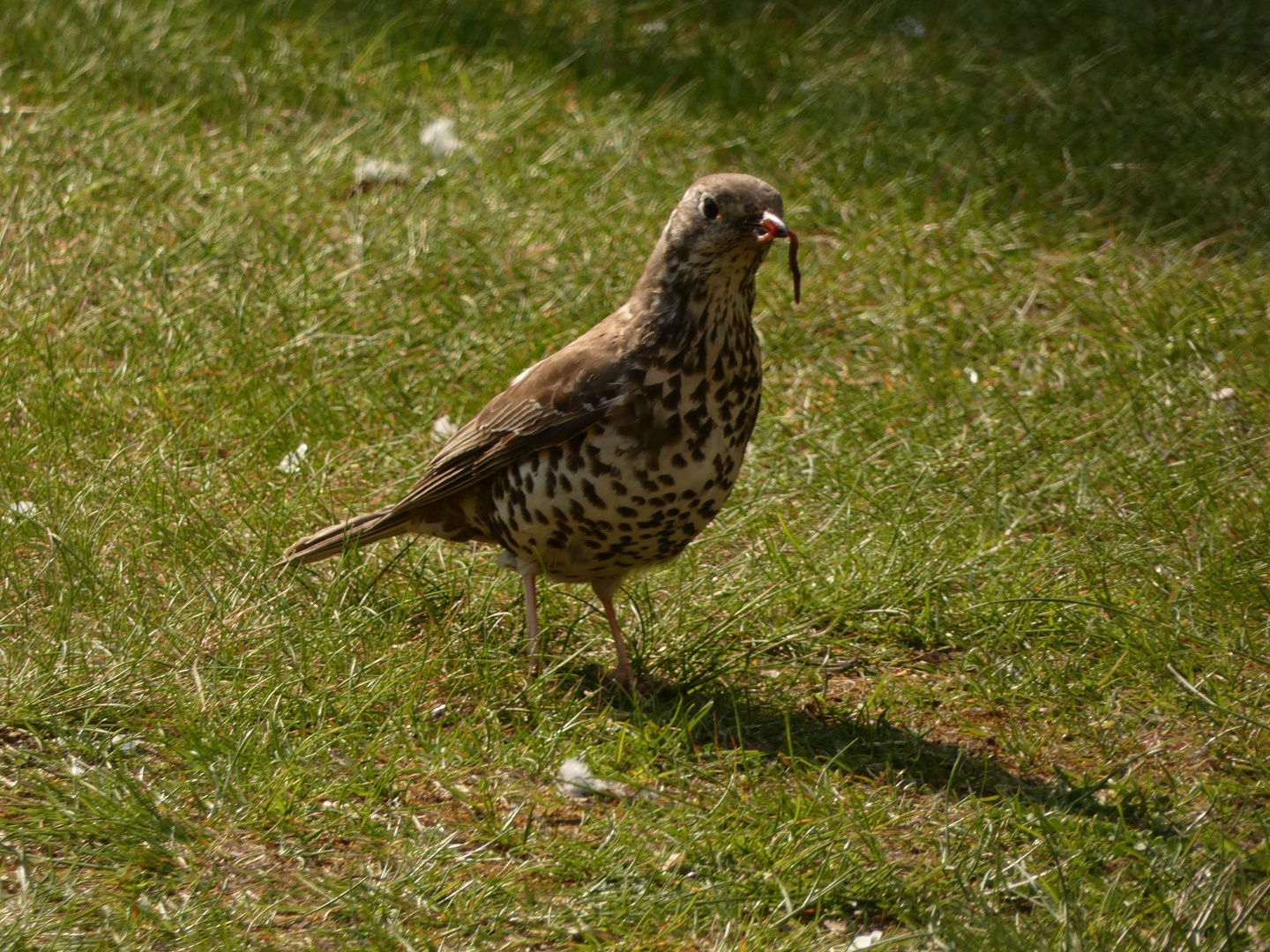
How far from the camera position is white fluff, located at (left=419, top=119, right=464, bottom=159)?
739cm

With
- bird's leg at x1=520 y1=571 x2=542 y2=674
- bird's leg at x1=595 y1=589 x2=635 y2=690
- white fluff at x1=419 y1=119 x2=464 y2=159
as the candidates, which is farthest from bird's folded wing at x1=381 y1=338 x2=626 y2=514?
white fluff at x1=419 y1=119 x2=464 y2=159

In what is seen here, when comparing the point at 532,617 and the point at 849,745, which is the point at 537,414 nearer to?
the point at 532,617

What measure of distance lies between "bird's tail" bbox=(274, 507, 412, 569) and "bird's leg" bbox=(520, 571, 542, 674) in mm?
431

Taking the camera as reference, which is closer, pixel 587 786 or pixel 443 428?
pixel 587 786

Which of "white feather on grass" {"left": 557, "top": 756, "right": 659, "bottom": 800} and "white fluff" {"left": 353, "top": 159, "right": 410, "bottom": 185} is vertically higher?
"white fluff" {"left": 353, "top": 159, "right": 410, "bottom": 185}

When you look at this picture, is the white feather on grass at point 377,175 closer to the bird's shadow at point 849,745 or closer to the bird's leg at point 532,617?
the bird's leg at point 532,617

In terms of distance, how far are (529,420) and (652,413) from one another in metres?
0.41

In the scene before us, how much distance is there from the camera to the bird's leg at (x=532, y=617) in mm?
4355

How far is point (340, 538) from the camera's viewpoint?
15.0 ft

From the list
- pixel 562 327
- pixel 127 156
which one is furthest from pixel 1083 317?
pixel 127 156

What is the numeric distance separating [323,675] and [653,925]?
123cm

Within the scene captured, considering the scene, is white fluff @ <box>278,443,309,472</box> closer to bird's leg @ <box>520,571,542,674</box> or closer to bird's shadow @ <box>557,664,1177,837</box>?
bird's leg @ <box>520,571,542,674</box>

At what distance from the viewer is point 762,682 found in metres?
4.43

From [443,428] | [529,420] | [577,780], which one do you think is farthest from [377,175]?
[577,780]
